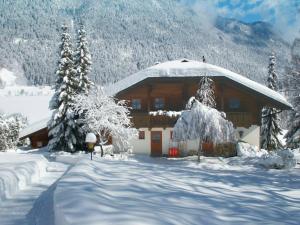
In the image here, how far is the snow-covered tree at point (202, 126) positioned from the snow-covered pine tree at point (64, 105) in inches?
376

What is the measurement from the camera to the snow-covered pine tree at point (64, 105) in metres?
36.5

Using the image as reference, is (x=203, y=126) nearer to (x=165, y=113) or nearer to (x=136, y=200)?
(x=165, y=113)

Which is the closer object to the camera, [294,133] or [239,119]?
[239,119]

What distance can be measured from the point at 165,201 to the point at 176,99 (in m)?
30.4

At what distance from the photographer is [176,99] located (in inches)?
1570

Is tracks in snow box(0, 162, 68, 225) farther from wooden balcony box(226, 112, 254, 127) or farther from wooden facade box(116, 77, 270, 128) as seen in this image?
wooden balcony box(226, 112, 254, 127)

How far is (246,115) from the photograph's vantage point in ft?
125

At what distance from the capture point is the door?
3897 centimetres

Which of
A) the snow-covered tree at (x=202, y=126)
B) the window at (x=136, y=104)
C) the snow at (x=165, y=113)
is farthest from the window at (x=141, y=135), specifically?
the snow-covered tree at (x=202, y=126)

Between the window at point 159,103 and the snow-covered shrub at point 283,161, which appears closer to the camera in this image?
the snow-covered shrub at point 283,161

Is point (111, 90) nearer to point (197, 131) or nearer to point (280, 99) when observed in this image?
point (197, 131)

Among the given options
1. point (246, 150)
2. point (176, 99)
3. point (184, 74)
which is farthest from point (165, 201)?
point (176, 99)

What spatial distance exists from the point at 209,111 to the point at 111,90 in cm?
1088

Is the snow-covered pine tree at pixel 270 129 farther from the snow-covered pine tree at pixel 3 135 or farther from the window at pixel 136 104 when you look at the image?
the snow-covered pine tree at pixel 3 135
